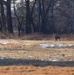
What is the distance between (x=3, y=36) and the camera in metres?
53.8

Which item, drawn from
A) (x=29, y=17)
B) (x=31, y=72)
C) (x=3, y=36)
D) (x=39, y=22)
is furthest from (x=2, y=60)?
(x=39, y=22)

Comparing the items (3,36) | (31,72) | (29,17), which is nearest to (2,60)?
(31,72)

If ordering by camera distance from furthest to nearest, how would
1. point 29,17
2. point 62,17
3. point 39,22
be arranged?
point 62,17 < point 39,22 < point 29,17

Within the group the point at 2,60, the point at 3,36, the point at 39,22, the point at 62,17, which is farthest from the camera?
the point at 62,17

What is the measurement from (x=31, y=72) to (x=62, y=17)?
70.8 metres

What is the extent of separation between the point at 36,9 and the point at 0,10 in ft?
38.2

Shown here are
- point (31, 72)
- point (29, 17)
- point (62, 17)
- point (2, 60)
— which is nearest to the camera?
point (31, 72)

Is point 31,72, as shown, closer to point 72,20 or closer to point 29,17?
point 29,17

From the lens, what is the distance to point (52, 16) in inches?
3398

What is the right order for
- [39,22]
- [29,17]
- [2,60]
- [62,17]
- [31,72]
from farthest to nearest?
[62,17], [39,22], [29,17], [2,60], [31,72]

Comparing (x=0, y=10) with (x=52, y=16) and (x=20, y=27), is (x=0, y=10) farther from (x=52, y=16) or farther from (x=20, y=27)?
(x=52, y=16)

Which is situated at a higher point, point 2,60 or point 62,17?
point 2,60

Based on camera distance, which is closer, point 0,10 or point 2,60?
point 2,60

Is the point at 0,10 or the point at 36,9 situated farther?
the point at 36,9
